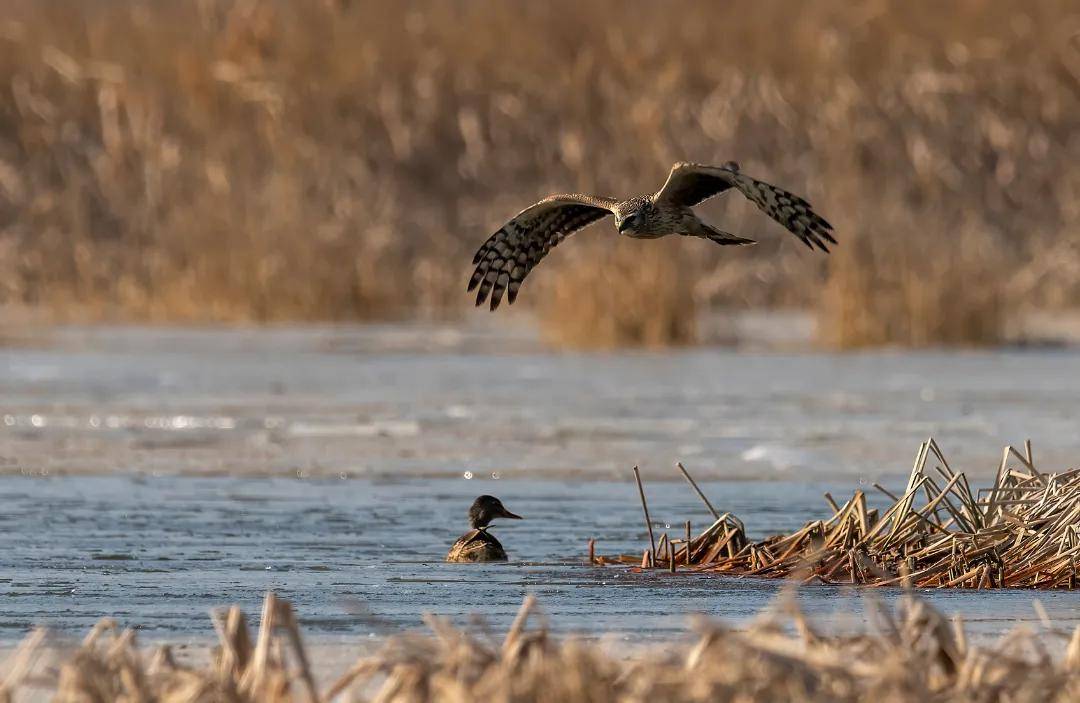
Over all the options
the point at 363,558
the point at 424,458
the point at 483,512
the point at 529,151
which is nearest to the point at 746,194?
the point at 483,512

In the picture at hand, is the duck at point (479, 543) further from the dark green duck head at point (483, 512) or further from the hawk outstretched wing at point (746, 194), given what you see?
the hawk outstretched wing at point (746, 194)

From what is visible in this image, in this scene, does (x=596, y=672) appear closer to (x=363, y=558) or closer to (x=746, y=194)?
(x=363, y=558)

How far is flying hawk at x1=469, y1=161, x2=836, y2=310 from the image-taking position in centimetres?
817

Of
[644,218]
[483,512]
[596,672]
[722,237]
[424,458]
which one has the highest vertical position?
[644,218]

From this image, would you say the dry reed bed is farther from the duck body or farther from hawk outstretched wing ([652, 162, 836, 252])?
hawk outstretched wing ([652, 162, 836, 252])

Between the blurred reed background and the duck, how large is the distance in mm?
9614

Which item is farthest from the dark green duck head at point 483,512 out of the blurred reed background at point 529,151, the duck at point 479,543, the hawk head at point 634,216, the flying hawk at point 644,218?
→ the blurred reed background at point 529,151

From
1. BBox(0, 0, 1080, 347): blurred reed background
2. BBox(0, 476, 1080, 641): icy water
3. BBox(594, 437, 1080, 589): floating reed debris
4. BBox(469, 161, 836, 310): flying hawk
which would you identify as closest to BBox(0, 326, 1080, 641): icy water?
BBox(0, 476, 1080, 641): icy water

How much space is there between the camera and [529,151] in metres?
28.5

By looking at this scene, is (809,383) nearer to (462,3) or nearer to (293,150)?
(293,150)

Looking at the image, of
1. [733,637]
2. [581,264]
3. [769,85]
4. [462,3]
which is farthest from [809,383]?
[462,3]

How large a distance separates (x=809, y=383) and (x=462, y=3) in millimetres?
17827

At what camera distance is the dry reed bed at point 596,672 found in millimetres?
4344

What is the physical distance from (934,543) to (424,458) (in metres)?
4.37
